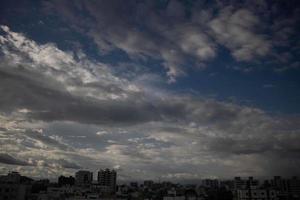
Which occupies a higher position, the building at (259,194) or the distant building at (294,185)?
the distant building at (294,185)

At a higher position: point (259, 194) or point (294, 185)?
point (294, 185)

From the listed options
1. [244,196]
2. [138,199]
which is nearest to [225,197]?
[244,196]

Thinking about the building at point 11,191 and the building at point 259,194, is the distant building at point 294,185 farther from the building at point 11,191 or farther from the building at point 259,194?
the building at point 11,191

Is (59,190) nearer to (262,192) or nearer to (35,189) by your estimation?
(35,189)

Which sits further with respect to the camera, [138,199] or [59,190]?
[138,199]

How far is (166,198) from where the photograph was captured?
10562cm

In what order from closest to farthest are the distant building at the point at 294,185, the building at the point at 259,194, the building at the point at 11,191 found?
1. the building at the point at 11,191
2. the building at the point at 259,194
3. the distant building at the point at 294,185

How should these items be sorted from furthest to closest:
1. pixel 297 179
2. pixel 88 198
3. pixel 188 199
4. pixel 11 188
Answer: pixel 297 179
pixel 188 199
pixel 88 198
pixel 11 188

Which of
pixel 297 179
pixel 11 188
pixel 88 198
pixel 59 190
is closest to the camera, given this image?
pixel 11 188

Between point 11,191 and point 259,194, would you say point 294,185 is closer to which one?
point 259,194

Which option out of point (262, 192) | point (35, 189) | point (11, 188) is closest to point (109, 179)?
point (35, 189)

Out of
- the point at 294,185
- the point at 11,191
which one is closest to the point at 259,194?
the point at 11,191

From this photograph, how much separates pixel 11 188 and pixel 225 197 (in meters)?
81.6

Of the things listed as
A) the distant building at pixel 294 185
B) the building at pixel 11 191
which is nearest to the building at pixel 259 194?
the building at pixel 11 191
